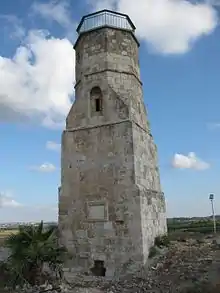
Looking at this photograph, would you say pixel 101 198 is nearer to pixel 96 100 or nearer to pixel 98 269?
pixel 98 269

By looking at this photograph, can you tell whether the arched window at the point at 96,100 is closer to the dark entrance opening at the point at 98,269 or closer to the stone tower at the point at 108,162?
the stone tower at the point at 108,162

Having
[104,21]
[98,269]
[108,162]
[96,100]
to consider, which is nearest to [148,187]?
[108,162]

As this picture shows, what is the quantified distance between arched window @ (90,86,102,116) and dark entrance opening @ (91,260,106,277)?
5660 millimetres

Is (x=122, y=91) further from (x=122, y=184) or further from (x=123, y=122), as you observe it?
(x=122, y=184)

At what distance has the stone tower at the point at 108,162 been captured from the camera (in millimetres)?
11133

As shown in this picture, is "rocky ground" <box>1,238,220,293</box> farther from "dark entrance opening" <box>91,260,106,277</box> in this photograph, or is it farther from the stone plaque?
the stone plaque

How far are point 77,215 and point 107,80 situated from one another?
546 centimetres

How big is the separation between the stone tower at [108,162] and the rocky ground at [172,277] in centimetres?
72

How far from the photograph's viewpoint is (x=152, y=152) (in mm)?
13734

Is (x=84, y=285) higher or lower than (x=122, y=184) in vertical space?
lower

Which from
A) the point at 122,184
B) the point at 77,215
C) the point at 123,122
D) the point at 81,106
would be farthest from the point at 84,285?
the point at 81,106

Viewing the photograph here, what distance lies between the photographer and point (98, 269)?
36.8 feet

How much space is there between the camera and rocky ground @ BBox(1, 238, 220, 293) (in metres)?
8.27

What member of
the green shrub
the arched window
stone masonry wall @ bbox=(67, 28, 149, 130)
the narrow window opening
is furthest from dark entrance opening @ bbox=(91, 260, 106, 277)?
the narrow window opening
